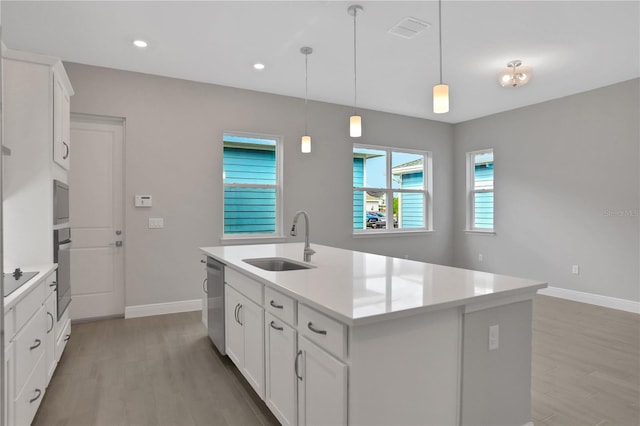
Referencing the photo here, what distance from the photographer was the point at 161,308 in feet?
14.1

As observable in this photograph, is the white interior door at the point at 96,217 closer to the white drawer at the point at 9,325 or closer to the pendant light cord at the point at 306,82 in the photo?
the pendant light cord at the point at 306,82

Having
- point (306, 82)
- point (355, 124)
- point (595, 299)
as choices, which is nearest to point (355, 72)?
point (306, 82)

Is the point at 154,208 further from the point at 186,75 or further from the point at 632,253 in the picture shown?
the point at 632,253

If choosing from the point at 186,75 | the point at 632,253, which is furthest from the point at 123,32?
the point at 632,253

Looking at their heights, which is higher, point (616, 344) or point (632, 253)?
point (632, 253)

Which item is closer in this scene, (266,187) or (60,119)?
(60,119)

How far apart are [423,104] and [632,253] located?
126 inches

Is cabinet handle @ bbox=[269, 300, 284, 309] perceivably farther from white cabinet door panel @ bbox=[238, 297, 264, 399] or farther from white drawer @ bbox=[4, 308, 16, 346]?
white drawer @ bbox=[4, 308, 16, 346]

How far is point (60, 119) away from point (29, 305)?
1512 millimetres

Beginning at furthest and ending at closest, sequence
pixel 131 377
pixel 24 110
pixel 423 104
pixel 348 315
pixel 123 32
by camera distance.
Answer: pixel 423 104 < pixel 123 32 < pixel 131 377 < pixel 24 110 < pixel 348 315

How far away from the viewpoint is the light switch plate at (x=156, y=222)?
427 centimetres

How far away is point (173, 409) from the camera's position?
7.63 ft

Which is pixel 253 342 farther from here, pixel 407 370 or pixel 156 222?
pixel 156 222

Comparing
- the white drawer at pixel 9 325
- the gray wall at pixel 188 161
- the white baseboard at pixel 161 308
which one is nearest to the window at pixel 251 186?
the gray wall at pixel 188 161
